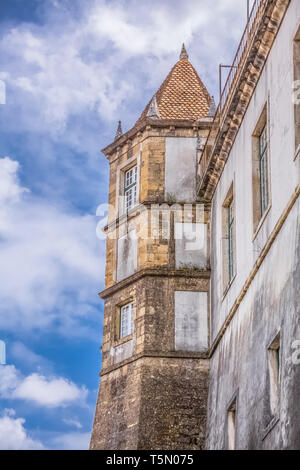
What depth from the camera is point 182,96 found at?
94.2ft

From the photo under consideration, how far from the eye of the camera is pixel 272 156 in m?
19.3

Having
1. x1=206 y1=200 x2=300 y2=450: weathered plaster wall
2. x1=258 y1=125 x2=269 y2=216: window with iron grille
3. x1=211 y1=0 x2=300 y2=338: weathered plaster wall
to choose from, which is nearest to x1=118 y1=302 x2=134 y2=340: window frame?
x1=211 y1=0 x2=300 y2=338: weathered plaster wall

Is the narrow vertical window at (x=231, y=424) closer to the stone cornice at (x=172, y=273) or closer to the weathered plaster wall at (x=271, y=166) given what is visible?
the weathered plaster wall at (x=271, y=166)

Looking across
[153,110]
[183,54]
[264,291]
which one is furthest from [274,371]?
[183,54]

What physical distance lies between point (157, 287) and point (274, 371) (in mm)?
7899

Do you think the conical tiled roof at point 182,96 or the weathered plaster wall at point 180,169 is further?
the conical tiled roof at point 182,96

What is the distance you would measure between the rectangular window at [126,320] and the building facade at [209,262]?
0.16 feet

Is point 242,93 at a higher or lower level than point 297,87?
higher

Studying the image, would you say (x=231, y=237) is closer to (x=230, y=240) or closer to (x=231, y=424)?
(x=230, y=240)

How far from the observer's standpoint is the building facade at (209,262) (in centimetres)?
1806

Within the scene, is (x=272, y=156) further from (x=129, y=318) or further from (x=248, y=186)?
(x=129, y=318)

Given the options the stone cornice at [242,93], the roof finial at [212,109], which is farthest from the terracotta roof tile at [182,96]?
the stone cornice at [242,93]

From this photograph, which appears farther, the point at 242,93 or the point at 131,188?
the point at 131,188

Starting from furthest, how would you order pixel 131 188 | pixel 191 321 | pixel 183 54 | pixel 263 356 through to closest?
pixel 183 54, pixel 131 188, pixel 191 321, pixel 263 356
